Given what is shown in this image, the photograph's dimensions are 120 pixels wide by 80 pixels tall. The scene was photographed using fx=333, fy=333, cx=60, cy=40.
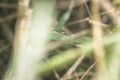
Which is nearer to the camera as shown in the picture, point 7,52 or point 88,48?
point 88,48

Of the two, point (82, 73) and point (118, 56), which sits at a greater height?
point (118, 56)

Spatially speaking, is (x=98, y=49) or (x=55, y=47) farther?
(x=55, y=47)

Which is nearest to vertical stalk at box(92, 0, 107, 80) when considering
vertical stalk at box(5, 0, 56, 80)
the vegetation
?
the vegetation

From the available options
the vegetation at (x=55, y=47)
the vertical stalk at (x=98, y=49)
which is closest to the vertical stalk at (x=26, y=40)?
the vegetation at (x=55, y=47)

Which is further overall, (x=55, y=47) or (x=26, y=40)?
(x=55, y=47)

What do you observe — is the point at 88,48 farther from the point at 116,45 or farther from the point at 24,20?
the point at 24,20

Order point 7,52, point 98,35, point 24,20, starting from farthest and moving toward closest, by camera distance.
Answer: point 7,52
point 98,35
point 24,20

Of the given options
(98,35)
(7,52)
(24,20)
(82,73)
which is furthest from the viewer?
(7,52)

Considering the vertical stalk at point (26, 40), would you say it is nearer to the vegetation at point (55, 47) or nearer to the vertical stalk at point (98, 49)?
the vegetation at point (55, 47)

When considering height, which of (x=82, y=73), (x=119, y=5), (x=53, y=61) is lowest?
(x=82, y=73)

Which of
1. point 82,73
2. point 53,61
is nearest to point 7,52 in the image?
point 82,73

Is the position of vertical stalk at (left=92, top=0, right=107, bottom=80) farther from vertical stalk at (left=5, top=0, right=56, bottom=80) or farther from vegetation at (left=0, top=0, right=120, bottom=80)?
vertical stalk at (left=5, top=0, right=56, bottom=80)
